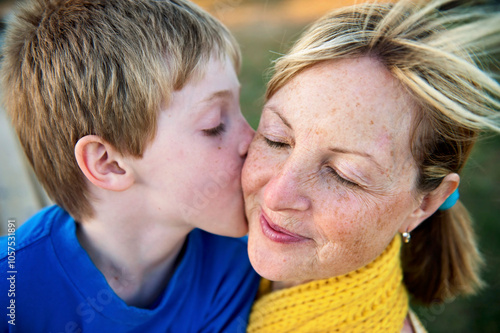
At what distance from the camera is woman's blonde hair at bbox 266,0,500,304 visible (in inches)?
64.9

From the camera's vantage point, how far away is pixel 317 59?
1733mm

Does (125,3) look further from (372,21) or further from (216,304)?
(216,304)

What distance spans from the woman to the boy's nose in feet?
0.35

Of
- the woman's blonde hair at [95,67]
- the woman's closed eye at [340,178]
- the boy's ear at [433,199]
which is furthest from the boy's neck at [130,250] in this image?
the boy's ear at [433,199]

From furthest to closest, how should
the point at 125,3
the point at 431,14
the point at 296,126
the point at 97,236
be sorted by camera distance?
the point at 97,236, the point at 125,3, the point at 431,14, the point at 296,126

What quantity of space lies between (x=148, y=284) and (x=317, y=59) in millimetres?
1398

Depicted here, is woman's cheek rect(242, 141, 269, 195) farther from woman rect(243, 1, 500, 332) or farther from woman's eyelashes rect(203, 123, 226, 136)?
woman's eyelashes rect(203, 123, 226, 136)

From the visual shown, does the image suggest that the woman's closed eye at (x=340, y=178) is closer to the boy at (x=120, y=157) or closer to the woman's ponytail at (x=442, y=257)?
the boy at (x=120, y=157)

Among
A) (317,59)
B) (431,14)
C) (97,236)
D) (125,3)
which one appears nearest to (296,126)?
(317,59)

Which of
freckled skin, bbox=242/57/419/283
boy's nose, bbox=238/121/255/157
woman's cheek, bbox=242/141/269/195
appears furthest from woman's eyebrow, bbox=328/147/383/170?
boy's nose, bbox=238/121/255/157

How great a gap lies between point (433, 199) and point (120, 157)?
1.43 m

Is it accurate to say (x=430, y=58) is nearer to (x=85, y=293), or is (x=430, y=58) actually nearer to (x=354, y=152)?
(x=354, y=152)

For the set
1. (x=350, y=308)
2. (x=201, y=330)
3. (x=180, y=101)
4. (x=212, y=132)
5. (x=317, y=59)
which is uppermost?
(x=317, y=59)

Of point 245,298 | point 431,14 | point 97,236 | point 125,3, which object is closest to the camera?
point 431,14
